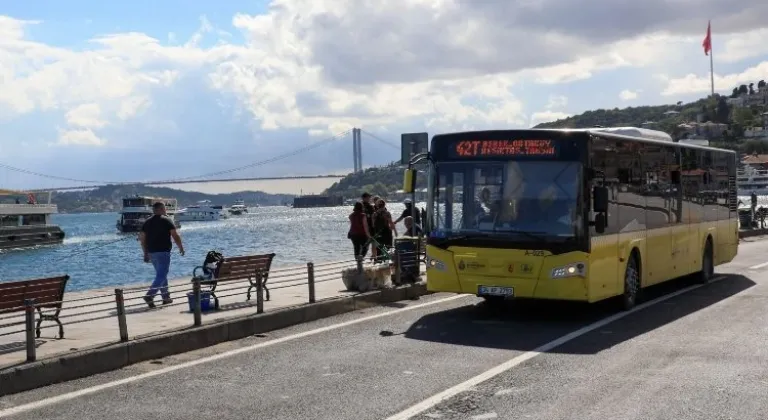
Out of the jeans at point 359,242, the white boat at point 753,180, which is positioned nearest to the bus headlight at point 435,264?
the jeans at point 359,242

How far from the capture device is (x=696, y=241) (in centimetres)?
1827

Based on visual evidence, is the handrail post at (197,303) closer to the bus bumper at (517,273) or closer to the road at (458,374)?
the road at (458,374)

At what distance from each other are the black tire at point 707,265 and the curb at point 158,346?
7345 mm

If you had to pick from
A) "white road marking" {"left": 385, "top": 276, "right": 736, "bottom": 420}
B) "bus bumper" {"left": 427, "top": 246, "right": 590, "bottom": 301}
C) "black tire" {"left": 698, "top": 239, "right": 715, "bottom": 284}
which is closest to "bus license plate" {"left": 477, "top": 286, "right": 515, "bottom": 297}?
Result: "bus bumper" {"left": 427, "top": 246, "right": 590, "bottom": 301}

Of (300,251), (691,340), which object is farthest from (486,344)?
(300,251)

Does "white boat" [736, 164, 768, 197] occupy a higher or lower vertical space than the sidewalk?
higher

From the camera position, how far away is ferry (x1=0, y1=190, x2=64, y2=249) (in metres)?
87.8

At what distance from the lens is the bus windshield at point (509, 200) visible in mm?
13039

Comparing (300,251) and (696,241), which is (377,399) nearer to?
(696,241)

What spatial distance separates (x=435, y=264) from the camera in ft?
45.6

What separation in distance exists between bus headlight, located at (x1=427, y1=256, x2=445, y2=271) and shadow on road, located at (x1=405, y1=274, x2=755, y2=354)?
0.73 meters

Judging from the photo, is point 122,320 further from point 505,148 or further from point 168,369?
point 505,148

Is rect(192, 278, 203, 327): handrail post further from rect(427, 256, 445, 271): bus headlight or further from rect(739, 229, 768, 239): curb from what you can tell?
rect(739, 229, 768, 239): curb

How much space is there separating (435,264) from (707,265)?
7910 millimetres
